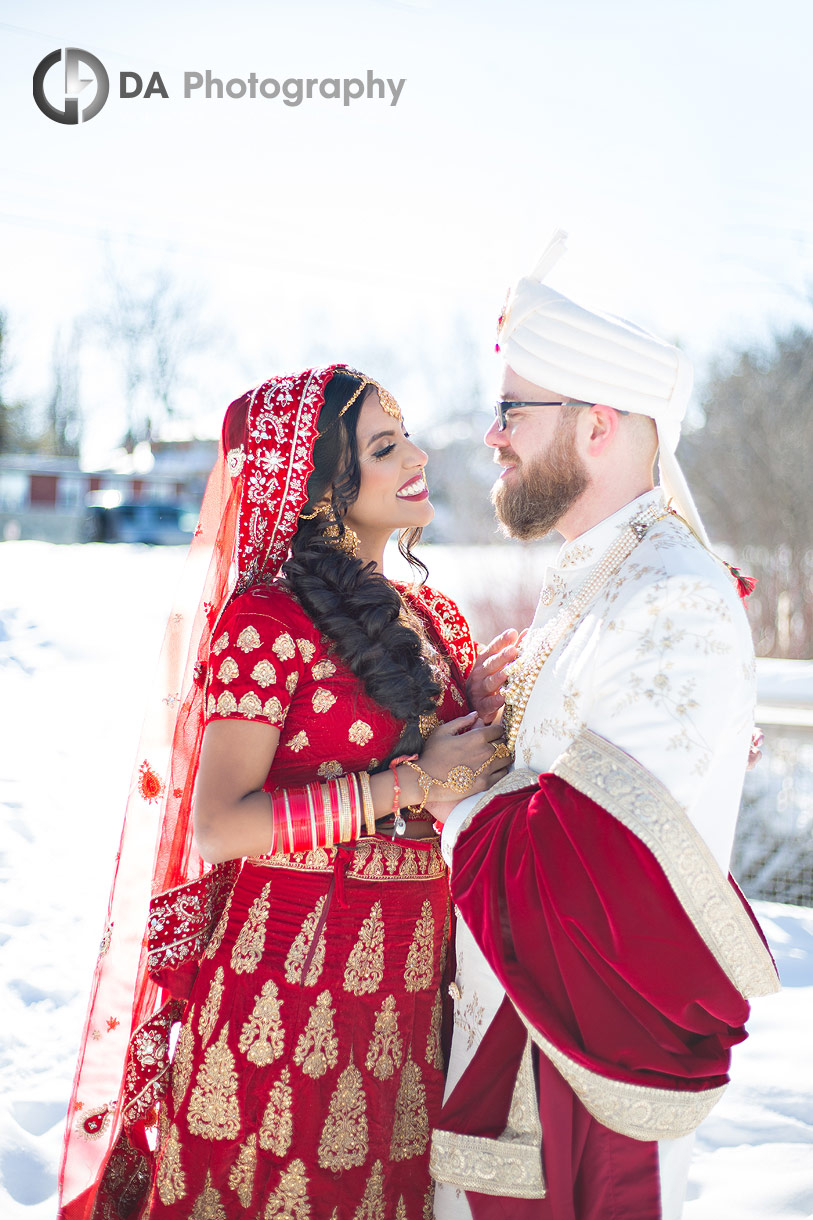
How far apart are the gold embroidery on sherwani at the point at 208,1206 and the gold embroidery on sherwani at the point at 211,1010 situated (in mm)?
242

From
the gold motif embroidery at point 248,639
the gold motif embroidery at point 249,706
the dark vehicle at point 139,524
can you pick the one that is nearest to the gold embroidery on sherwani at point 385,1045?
the gold motif embroidery at point 249,706

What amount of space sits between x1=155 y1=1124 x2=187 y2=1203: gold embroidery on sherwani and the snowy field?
86 centimetres

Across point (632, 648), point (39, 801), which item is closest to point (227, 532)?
point (632, 648)

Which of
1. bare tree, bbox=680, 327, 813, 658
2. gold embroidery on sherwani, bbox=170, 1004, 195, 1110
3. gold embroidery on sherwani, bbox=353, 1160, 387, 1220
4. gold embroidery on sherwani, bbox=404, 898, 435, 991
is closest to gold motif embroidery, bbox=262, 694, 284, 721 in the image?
gold embroidery on sherwani, bbox=404, 898, 435, 991

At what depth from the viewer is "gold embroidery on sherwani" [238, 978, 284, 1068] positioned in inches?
71.6

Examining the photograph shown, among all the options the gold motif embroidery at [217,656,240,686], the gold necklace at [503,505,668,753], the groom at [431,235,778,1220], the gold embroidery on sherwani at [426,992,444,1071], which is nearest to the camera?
the groom at [431,235,778,1220]

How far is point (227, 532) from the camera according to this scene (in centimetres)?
210

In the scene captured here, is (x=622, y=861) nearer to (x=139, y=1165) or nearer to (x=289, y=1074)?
(x=289, y=1074)

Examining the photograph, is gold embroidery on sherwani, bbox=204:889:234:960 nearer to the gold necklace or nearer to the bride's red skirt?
the bride's red skirt

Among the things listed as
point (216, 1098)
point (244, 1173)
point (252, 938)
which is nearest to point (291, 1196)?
point (244, 1173)

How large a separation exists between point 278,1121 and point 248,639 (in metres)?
0.88

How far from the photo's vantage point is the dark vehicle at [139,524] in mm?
21469

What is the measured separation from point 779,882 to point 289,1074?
3784 mm

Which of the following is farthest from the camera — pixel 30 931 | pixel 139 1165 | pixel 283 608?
pixel 30 931
